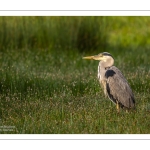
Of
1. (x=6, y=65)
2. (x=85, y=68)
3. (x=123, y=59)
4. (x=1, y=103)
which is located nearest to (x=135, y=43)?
(x=123, y=59)

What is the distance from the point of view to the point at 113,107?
6.13 metres

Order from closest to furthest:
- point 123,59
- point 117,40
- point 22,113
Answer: point 22,113 → point 123,59 → point 117,40

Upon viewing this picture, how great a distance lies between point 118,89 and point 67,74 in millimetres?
1513

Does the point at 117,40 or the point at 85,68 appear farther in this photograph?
the point at 117,40

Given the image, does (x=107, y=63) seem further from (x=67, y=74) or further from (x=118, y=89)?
(x=67, y=74)

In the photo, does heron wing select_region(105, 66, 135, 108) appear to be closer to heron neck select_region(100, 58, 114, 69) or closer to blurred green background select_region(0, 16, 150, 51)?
heron neck select_region(100, 58, 114, 69)

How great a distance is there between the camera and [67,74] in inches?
292

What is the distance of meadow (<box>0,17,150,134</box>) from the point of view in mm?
5797

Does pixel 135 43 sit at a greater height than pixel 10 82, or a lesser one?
greater

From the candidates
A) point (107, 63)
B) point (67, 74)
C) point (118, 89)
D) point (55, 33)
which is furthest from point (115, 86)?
point (55, 33)

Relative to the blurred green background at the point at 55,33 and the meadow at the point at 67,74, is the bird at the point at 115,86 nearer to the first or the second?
the meadow at the point at 67,74

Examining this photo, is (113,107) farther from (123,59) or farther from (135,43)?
(135,43)
